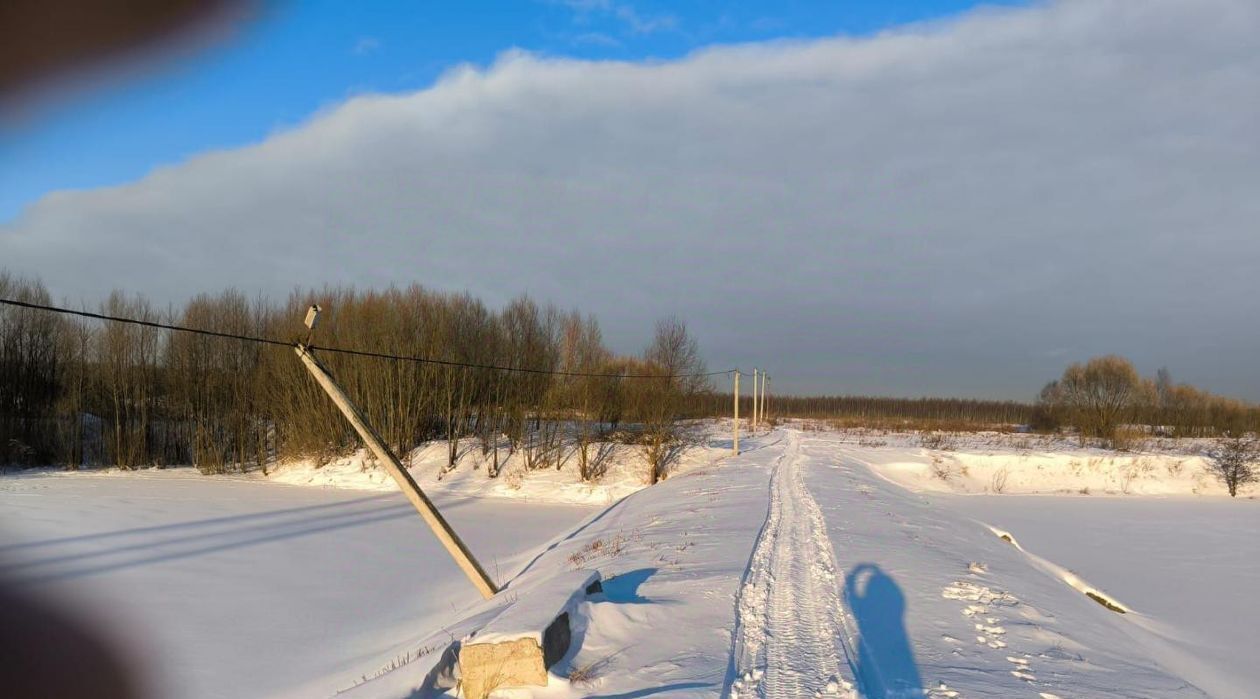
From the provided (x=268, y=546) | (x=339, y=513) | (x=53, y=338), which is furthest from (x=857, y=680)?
(x=53, y=338)

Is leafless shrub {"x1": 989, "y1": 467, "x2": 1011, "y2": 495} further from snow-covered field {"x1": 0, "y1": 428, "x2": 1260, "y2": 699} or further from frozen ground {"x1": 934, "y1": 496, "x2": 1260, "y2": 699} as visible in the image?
snow-covered field {"x1": 0, "y1": 428, "x2": 1260, "y2": 699}

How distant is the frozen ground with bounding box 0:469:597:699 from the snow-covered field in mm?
73

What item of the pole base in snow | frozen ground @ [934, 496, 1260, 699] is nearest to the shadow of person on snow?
the pole base in snow

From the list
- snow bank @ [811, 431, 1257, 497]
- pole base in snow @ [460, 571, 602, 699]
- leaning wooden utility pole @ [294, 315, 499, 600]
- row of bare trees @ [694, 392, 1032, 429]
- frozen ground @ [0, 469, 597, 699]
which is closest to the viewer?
pole base in snow @ [460, 571, 602, 699]

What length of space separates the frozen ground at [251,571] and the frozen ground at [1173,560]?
1017 centimetres

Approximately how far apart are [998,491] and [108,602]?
107 feet

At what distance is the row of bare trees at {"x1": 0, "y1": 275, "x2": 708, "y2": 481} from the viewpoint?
35.2 m

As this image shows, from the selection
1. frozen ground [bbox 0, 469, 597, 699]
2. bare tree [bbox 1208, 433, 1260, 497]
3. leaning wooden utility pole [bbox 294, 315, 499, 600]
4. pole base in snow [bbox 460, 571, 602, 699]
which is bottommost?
frozen ground [bbox 0, 469, 597, 699]

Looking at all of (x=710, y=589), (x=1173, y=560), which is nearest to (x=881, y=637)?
(x=710, y=589)

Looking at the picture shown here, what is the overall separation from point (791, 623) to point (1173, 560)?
14623 mm

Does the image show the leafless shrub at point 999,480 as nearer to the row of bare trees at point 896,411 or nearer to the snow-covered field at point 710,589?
the snow-covered field at point 710,589

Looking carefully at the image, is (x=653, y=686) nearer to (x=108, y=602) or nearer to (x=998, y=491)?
(x=108, y=602)

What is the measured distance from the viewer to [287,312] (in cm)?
3753

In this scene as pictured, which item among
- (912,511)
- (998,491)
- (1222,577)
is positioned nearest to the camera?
(1222,577)
